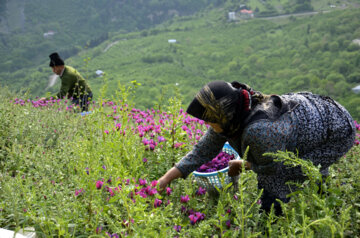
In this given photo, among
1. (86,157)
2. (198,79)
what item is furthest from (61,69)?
(198,79)

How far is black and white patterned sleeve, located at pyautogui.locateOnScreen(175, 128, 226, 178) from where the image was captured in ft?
6.05

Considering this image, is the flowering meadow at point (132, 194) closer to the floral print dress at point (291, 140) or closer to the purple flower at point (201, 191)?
the purple flower at point (201, 191)

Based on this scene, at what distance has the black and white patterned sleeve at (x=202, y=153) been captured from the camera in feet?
6.05

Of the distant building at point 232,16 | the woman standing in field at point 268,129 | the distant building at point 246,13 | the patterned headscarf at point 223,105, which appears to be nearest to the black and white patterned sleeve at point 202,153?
the woman standing in field at point 268,129

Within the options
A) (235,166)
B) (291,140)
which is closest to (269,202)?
(235,166)

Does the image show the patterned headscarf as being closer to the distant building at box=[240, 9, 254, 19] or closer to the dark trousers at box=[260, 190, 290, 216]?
the dark trousers at box=[260, 190, 290, 216]

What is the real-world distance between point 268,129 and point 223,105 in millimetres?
266

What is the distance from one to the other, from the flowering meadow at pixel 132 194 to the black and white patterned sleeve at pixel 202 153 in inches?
4.4

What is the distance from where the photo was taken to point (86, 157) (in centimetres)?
154

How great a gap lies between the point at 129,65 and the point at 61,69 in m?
30.3

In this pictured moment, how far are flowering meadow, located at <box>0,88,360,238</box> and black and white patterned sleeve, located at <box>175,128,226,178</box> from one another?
113 mm

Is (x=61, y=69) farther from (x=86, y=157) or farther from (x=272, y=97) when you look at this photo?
(x=272, y=97)

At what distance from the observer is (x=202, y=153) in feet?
6.16

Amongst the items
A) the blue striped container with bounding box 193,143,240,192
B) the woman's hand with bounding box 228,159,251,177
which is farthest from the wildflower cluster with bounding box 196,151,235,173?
the woman's hand with bounding box 228,159,251,177
